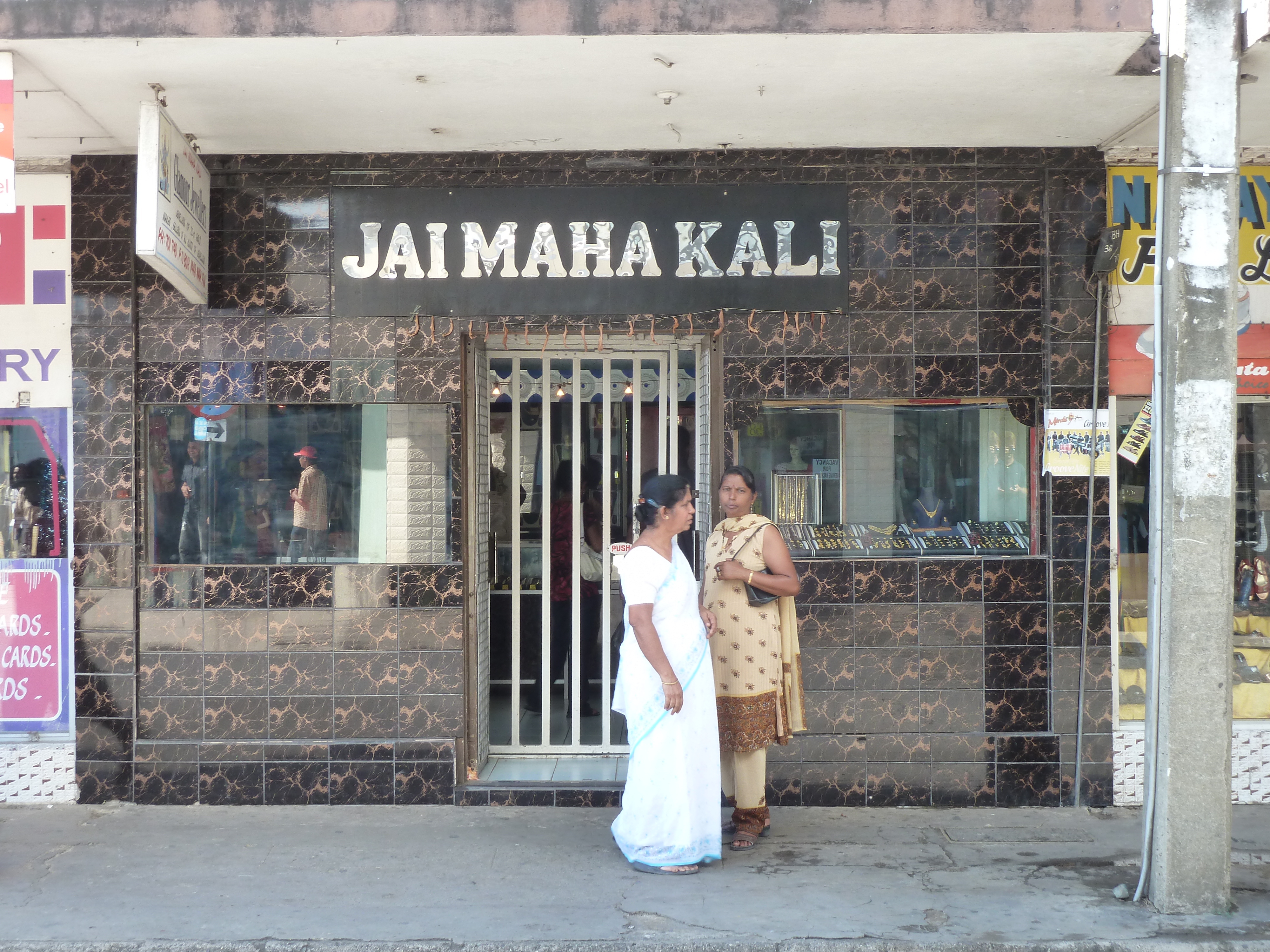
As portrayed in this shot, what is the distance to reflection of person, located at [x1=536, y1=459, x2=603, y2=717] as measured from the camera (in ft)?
22.1

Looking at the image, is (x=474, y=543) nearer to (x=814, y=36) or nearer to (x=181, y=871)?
(x=181, y=871)

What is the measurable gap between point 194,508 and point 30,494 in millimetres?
959

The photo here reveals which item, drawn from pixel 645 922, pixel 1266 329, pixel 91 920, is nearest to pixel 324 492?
pixel 91 920

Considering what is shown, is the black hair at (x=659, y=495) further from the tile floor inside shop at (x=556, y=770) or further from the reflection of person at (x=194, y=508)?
the reflection of person at (x=194, y=508)

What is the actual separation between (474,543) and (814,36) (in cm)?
329

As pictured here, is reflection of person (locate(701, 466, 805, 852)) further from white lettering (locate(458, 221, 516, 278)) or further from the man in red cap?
the man in red cap

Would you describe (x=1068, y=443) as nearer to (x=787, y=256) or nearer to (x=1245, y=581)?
(x=1245, y=581)

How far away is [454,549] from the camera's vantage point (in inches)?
243

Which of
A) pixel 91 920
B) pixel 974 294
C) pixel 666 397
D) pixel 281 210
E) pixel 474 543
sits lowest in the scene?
pixel 91 920

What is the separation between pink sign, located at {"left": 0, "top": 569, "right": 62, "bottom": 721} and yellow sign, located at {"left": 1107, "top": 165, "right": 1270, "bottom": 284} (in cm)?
635

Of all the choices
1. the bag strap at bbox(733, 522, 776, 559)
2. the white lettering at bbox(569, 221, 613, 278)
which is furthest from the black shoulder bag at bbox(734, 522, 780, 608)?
the white lettering at bbox(569, 221, 613, 278)

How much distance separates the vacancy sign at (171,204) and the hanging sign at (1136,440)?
515 cm

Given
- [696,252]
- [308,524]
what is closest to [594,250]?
[696,252]

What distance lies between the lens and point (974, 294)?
618 cm
